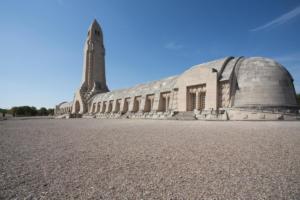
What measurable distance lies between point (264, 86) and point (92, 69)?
43870 mm

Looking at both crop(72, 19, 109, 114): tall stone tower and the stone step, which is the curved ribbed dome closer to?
the stone step

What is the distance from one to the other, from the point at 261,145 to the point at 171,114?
1635cm

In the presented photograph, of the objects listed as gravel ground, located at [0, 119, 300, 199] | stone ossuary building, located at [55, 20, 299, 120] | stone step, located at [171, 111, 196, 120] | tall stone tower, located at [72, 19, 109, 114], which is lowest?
gravel ground, located at [0, 119, 300, 199]

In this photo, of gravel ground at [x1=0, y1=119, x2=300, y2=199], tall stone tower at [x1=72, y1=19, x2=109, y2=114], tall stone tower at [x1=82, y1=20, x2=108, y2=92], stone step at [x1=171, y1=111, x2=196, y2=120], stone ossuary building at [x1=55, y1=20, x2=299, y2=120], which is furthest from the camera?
tall stone tower at [x1=82, y1=20, x2=108, y2=92]

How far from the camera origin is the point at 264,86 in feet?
59.3

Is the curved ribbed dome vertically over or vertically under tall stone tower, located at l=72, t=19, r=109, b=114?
Result: under

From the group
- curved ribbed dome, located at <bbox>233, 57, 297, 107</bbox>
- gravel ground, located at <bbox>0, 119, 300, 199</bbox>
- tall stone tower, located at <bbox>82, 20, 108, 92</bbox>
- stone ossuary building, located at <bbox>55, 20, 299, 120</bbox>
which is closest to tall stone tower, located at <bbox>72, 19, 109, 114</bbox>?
tall stone tower, located at <bbox>82, 20, 108, 92</bbox>

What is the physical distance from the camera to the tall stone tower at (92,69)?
5047 centimetres

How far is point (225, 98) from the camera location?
19.1 metres

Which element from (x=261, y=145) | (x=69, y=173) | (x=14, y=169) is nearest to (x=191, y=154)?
(x=261, y=145)

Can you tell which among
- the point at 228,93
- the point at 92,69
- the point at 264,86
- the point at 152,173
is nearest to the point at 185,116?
the point at 228,93

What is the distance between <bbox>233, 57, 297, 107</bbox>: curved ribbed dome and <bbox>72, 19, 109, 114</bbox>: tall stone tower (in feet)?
126

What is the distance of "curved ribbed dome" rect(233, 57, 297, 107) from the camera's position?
17.5 meters

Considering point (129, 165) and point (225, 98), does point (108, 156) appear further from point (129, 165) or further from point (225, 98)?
point (225, 98)
